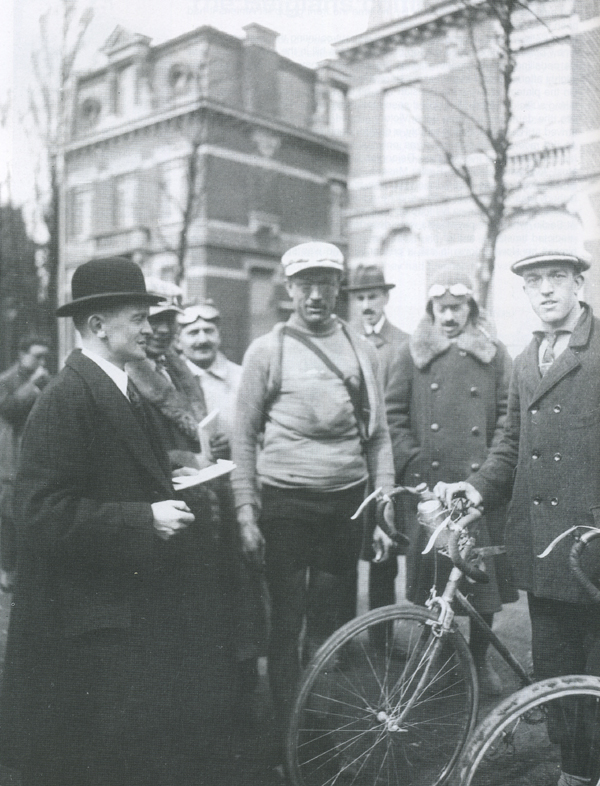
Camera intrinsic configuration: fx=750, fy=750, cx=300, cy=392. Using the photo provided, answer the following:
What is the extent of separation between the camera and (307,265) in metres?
3.43

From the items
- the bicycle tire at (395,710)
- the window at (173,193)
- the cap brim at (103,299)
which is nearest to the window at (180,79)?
the window at (173,193)

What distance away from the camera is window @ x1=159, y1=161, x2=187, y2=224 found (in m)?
4.84

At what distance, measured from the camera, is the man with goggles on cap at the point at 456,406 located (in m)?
3.58

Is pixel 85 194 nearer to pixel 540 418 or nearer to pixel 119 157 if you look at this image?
pixel 119 157

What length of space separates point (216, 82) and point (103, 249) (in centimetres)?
127

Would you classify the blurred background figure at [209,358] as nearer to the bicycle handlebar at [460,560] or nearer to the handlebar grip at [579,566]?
the bicycle handlebar at [460,560]

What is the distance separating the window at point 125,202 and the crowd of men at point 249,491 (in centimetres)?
93

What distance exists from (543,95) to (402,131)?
0.75m

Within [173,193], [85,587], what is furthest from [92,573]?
[173,193]

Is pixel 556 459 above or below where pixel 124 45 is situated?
below

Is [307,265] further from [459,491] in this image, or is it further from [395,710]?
[395,710]

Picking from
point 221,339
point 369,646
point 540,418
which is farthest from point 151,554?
point 221,339

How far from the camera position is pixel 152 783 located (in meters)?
2.50

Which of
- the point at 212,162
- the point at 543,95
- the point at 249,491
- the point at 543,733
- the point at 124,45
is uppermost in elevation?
the point at 124,45
